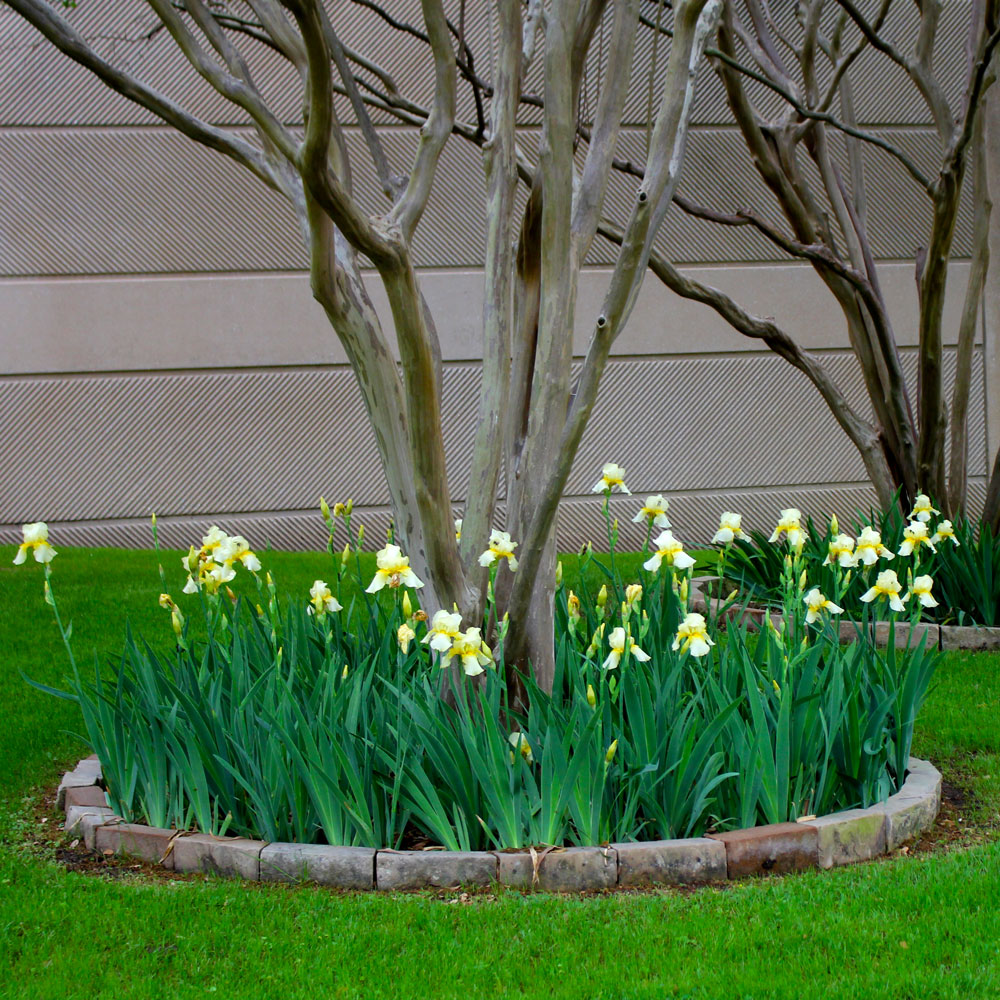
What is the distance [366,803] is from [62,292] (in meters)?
6.50

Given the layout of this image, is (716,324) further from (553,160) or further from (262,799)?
(262,799)

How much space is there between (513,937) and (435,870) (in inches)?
14.2

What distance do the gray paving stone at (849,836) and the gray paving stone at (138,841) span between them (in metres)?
1.62

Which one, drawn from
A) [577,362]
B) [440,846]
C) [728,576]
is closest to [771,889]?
[440,846]

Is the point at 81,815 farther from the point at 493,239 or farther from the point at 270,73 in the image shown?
the point at 270,73

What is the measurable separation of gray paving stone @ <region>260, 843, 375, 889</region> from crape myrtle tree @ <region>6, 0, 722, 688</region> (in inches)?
34.3

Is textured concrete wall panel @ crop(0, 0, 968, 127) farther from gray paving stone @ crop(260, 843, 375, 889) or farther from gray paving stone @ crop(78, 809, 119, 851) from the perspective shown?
gray paving stone @ crop(260, 843, 375, 889)

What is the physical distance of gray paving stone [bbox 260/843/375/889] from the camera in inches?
106

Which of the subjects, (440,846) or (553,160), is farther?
(553,160)

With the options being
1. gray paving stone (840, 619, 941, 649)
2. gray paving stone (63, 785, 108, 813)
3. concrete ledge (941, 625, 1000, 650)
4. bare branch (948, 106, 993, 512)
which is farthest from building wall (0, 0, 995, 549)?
gray paving stone (63, 785, 108, 813)

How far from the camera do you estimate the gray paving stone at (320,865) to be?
2.71 meters

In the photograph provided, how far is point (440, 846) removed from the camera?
2895 mm

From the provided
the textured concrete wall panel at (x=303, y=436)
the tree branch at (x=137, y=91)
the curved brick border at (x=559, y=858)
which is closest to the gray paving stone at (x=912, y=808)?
the curved brick border at (x=559, y=858)

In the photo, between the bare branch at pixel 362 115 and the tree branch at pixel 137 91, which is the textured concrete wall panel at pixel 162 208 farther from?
the tree branch at pixel 137 91
